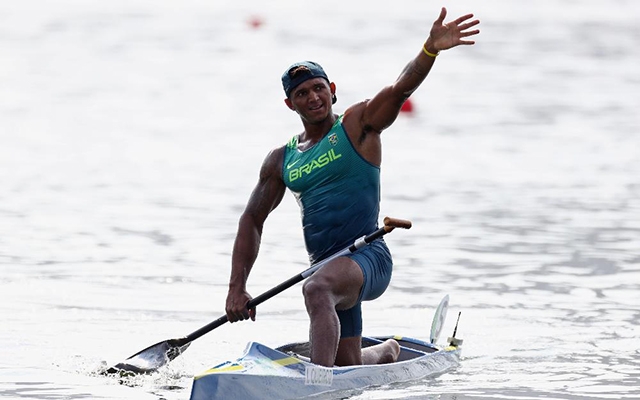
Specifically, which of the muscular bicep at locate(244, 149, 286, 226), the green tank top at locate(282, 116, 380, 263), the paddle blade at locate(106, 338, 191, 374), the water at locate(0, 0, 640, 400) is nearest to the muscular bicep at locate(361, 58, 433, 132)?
the green tank top at locate(282, 116, 380, 263)

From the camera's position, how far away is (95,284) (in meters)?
13.4

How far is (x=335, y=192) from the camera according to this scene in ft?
31.3

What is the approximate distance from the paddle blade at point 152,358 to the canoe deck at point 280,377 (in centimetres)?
95

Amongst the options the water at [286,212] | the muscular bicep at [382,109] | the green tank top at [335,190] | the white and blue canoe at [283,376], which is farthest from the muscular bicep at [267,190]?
the water at [286,212]

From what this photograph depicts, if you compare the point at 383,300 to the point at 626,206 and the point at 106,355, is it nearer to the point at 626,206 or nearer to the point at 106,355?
the point at 106,355

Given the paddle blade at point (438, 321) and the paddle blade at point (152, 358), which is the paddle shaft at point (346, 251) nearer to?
the paddle blade at point (152, 358)

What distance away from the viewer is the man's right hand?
374 inches

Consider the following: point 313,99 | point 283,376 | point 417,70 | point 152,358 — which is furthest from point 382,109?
point 152,358

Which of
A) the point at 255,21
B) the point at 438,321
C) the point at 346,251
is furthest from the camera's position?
the point at 255,21

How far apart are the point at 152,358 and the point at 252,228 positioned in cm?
121

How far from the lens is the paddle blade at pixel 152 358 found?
32.7ft

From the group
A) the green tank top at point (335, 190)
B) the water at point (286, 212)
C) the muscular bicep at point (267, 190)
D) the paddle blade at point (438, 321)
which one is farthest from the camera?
the paddle blade at point (438, 321)

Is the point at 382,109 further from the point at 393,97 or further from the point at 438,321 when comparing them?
the point at 438,321

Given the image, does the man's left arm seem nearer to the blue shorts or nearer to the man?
the man
